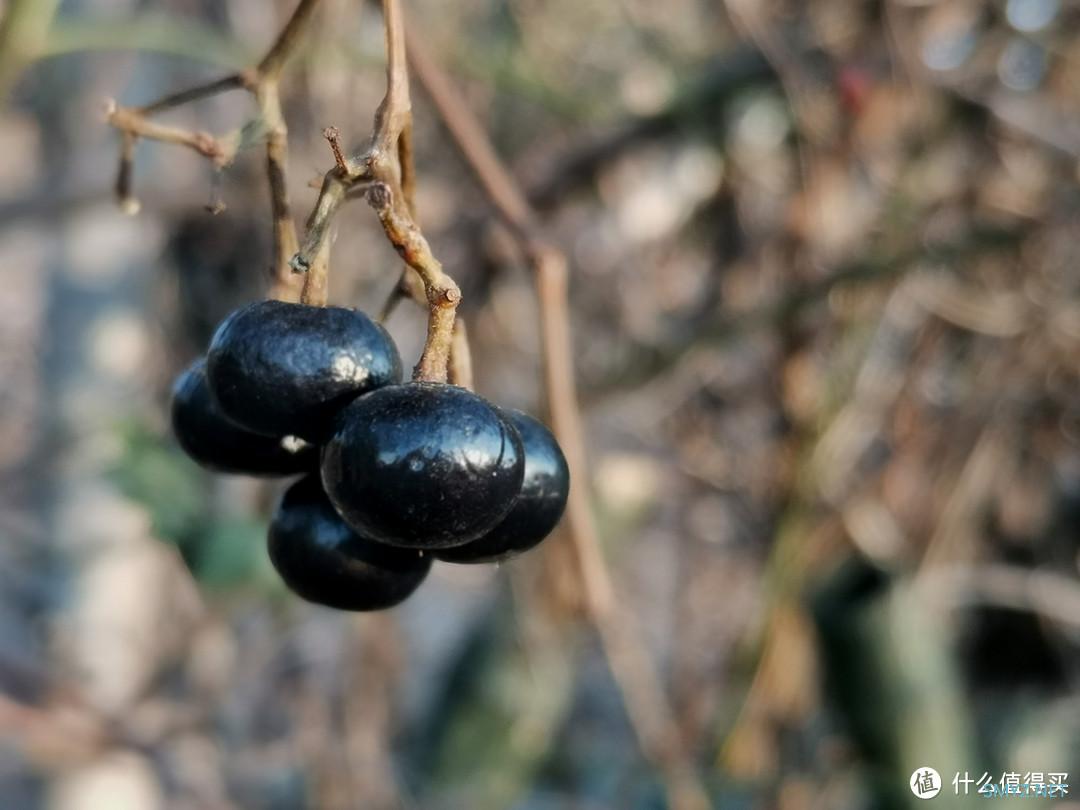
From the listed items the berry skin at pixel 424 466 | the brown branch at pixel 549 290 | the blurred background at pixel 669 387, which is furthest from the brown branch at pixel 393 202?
the blurred background at pixel 669 387

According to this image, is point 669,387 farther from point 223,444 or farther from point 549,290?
point 223,444

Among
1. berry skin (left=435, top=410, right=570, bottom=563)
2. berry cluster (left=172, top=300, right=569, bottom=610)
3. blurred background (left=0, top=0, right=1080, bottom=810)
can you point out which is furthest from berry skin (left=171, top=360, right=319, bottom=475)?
blurred background (left=0, top=0, right=1080, bottom=810)

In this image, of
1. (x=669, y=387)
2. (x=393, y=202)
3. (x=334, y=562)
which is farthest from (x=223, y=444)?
(x=669, y=387)

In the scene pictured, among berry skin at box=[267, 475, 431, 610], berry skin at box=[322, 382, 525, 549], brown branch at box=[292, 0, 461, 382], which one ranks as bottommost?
berry skin at box=[267, 475, 431, 610]

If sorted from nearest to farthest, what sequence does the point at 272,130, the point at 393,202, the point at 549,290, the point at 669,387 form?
the point at 393,202
the point at 272,130
the point at 549,290
the point at 669,387

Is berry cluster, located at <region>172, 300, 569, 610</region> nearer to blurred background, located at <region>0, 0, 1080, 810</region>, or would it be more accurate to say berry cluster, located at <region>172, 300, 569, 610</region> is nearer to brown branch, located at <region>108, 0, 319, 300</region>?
brown branch, located at <region>108, 0, 319, 300</region>

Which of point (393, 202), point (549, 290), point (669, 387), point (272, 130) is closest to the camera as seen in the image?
point (393, 202)
